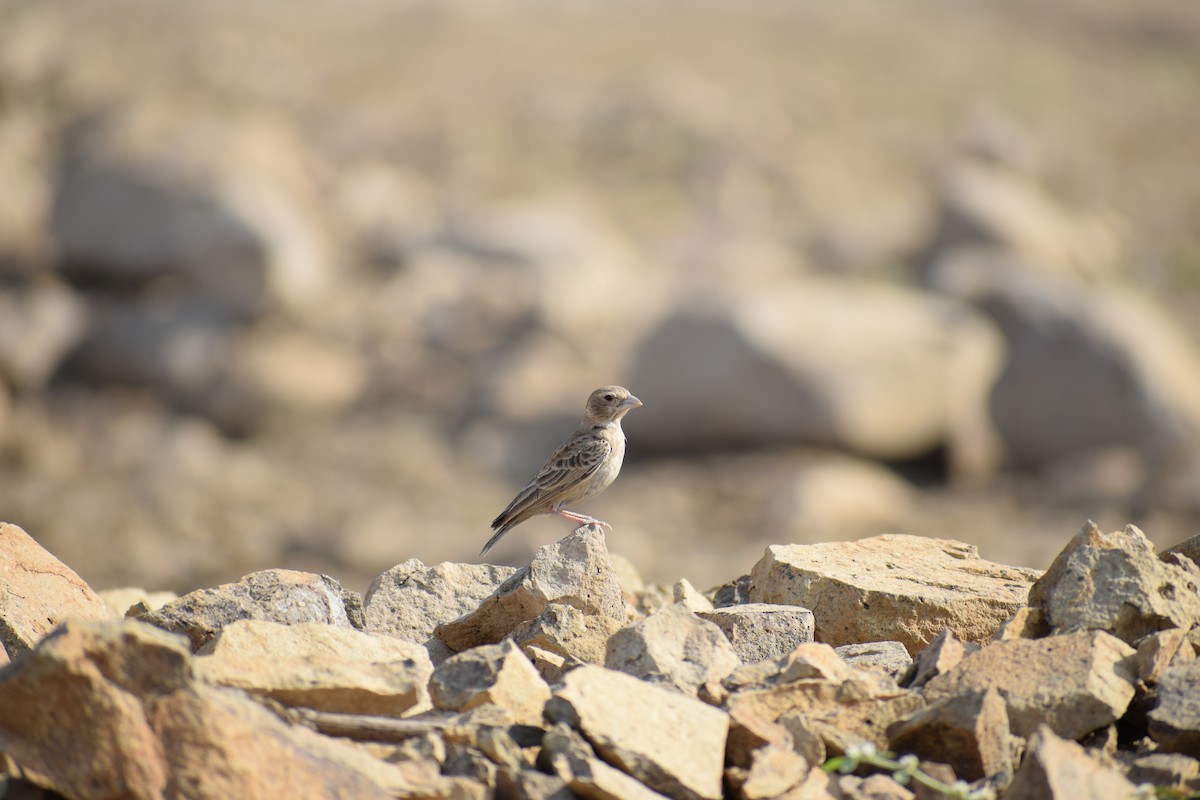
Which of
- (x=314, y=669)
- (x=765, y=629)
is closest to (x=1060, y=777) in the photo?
(x=765, y=629)

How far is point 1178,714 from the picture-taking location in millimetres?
5184

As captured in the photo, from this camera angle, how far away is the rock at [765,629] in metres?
6.20

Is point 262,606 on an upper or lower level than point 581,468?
lower

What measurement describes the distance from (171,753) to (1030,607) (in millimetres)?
3796

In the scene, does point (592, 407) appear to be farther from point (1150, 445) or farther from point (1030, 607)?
point (1150, 445)

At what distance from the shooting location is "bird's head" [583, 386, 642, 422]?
27.3 ft

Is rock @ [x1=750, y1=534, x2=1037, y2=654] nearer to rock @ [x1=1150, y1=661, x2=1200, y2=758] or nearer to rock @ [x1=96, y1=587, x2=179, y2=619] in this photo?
rock @ [x1=1150, y1=661, x2=1200, y2=758]

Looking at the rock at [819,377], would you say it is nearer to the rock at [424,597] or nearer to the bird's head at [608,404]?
the bird's head at [608,404]

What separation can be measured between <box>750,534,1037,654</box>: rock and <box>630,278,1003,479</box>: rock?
13.0 meters

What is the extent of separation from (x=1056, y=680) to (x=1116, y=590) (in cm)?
76

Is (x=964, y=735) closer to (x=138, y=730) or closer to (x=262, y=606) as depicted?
(x=138, y=730)

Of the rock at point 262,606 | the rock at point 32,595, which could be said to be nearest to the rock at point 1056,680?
the rock at point 262,606

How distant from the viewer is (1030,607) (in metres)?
6.09

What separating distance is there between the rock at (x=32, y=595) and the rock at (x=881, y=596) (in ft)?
11.0
